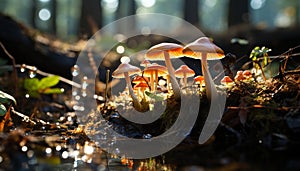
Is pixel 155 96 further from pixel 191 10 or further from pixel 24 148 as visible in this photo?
pixel 191 10

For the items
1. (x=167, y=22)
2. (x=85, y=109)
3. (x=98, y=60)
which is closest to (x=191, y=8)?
(x=98, y=60)

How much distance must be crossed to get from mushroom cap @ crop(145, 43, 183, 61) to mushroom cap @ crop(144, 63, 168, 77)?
8cm

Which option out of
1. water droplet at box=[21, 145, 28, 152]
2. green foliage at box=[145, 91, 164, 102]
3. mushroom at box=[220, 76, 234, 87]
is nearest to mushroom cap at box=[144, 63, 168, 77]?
green foliage at box=[145, 91, 164, 102]

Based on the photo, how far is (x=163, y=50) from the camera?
9.59 feet

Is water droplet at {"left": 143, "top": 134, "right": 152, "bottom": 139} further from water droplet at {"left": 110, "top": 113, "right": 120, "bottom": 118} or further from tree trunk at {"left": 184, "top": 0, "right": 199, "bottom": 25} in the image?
tree trunk at {"left": 184, "top": 0, "right": 199, "bottom": 25}

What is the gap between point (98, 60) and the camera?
250 inches

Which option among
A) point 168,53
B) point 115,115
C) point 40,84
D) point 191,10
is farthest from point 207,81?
point 191,10

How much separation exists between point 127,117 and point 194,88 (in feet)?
2.21

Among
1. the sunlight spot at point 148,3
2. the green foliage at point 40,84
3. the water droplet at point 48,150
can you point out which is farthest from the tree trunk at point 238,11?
the sunlight spot at point 148,3

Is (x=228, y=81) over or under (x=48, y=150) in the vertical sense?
over

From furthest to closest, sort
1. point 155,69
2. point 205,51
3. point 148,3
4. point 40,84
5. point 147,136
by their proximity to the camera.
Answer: point 148,3
point 40,84
point 155,69
point 147,136
point 205,51

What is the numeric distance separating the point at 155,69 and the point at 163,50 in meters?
0.26

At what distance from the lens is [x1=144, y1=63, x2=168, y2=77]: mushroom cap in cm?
313

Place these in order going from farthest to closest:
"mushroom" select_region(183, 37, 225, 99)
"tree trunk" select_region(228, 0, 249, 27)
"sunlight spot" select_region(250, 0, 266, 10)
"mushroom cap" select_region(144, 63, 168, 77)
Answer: "sunlight spot" select_region(250, 0, 266, 10), "tree trunk" select_region(228, 0, 249, 27), "mushroom cap" select_region(144, 63, 168, 77), "mushroom" select_region(183, 37, 225, 99)
